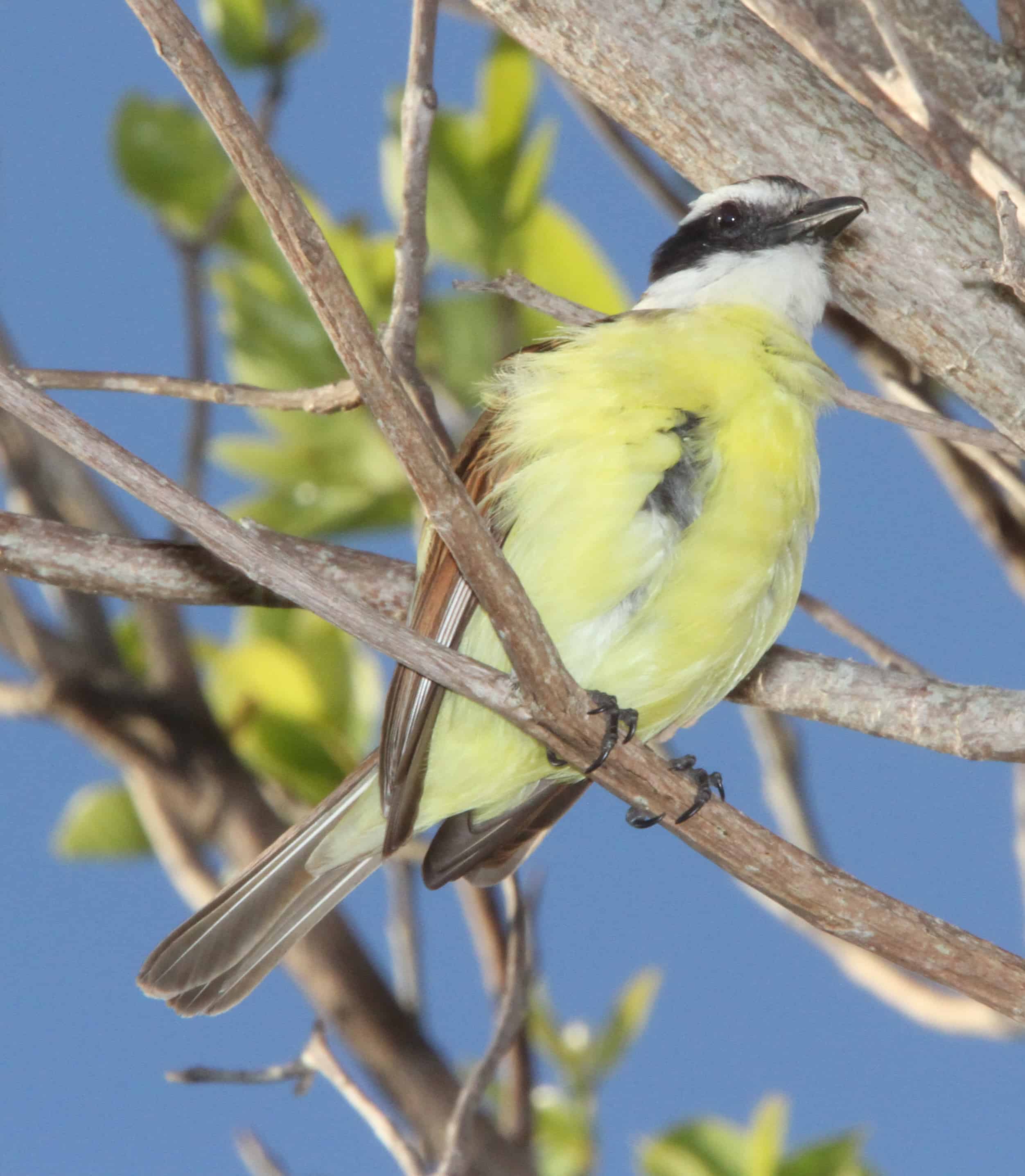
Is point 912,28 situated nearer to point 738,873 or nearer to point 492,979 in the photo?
point 738,873

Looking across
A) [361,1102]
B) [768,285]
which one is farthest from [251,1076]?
[768,285]

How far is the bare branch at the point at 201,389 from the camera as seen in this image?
2078 millimetres

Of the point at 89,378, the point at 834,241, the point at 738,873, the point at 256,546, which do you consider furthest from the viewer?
the point at 89,378

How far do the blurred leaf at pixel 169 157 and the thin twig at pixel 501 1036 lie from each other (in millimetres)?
1612

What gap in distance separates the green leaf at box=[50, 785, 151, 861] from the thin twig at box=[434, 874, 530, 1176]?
3.97 ft

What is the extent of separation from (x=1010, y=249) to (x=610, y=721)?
680 mm

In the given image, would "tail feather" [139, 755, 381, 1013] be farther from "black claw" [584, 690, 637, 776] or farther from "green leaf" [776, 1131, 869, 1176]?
"green leaf" [776, 1131, 869, 1176]

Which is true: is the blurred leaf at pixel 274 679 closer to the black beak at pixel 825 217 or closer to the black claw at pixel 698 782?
the black claw at pixel 698 782

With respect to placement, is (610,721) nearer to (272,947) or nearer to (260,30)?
(272,947)

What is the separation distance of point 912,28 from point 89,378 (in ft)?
4.06

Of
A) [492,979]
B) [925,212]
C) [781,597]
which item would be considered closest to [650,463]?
[781,597]

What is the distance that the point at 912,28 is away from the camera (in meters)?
2.09

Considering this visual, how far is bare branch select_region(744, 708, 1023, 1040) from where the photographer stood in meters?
2.73

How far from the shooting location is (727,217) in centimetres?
231
